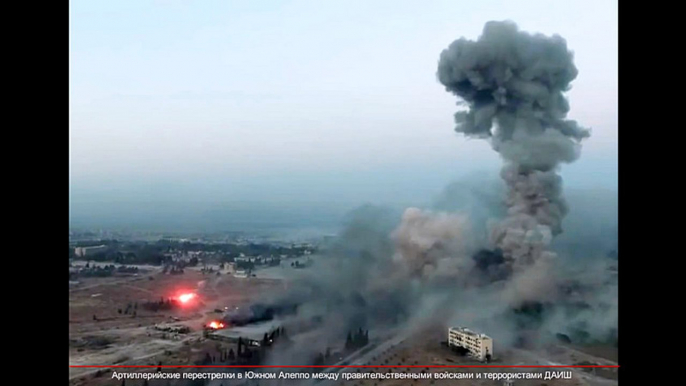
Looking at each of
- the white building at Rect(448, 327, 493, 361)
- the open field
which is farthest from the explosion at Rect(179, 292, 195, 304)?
the white building at Rect(448, 327, 493, 361)

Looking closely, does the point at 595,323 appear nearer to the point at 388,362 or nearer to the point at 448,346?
the point at 448,346

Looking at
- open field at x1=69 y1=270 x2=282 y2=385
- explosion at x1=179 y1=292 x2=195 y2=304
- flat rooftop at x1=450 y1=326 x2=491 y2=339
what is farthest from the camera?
explosion at x1=179 y1=292 x2=195 y2=304

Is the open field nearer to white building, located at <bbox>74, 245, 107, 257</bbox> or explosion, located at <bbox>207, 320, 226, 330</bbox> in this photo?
explosion, located at <bbox>207, 320, 226, 330</bbox>

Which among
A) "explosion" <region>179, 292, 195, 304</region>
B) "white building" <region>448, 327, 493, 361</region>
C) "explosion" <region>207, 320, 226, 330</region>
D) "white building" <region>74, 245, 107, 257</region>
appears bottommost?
"white building" <region>448, 327, 493, 361</region>

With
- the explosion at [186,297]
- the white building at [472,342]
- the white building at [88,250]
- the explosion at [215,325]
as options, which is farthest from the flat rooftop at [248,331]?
the white building at [472,342]

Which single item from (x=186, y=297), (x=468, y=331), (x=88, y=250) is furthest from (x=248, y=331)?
(x=468, y=331)

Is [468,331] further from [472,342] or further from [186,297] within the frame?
[186,297]

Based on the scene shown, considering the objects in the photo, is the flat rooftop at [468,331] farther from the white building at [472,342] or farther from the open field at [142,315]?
the open field at [142,315]
